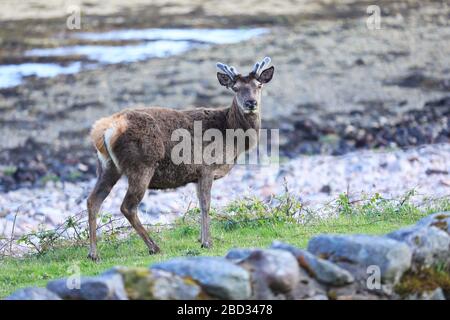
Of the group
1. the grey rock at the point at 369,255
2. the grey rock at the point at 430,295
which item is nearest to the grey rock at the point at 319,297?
the grey rock at the point at 369,255

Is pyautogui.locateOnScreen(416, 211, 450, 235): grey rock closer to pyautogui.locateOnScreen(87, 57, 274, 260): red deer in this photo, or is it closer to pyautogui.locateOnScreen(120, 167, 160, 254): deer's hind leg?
pyautogui.locateOnScreen(87, 57, 274, 260): red deer

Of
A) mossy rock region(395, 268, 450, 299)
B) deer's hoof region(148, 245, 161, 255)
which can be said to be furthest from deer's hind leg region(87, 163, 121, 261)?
mossy rock region(395, 268, 450, 299)

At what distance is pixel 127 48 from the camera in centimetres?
2923

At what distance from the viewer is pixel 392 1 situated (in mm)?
35750

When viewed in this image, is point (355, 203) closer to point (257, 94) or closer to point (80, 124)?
point (257, 94)

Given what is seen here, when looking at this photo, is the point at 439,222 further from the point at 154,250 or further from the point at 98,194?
the point at 98,194

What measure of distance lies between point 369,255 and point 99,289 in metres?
2.27

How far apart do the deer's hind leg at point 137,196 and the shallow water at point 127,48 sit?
14995 mm

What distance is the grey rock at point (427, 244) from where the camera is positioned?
8.06m

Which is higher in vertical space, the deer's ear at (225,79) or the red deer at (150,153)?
the deer's ear at (225,79)

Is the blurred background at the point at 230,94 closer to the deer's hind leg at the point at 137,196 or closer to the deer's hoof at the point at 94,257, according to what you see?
the deer's hind leg at the point at 137,196

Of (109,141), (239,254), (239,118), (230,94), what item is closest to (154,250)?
(109,141)
